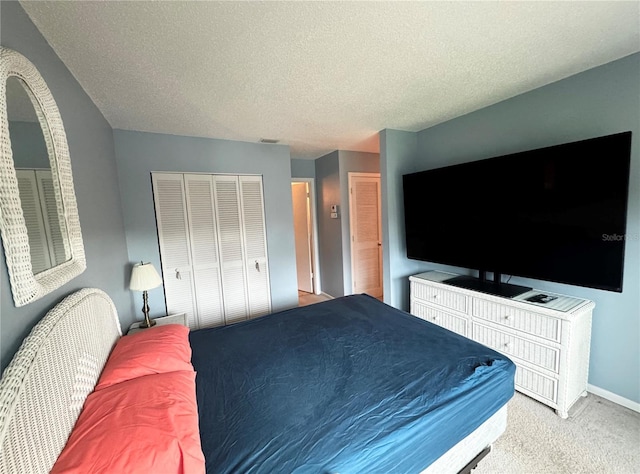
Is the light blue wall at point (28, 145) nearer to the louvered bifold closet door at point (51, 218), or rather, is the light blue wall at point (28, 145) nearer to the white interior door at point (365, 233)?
the louvered bifold closet door at point (51, 218)

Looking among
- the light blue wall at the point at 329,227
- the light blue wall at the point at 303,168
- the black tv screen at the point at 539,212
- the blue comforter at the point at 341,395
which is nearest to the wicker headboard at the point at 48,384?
the blue comforter at the point at 341,395

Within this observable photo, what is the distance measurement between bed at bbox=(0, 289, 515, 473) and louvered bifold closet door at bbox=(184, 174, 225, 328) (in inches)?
50.4

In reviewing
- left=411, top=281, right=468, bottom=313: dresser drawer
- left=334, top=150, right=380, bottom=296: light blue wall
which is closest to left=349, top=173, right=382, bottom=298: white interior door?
left=334, top=150, right=380, bottom=296: light blue wall

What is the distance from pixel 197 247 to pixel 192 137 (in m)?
1.26

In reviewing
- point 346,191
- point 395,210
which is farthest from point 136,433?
point 346,191

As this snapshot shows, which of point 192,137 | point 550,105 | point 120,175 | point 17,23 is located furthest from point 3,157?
point 550,105

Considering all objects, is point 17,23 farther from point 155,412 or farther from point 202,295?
point 202,295

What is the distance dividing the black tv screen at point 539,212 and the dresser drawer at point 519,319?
313mm

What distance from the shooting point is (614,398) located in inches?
71.9

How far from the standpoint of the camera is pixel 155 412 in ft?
3.09

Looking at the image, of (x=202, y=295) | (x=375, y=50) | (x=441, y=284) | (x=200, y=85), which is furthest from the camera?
(x=202, y=295)

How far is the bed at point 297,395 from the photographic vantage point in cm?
79

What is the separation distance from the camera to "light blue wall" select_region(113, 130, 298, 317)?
2639 millimetres

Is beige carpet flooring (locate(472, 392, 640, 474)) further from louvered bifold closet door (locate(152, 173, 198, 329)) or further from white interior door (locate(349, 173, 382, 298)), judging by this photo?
louvered bifold closet door (locate(152, 173, 198, 329))
